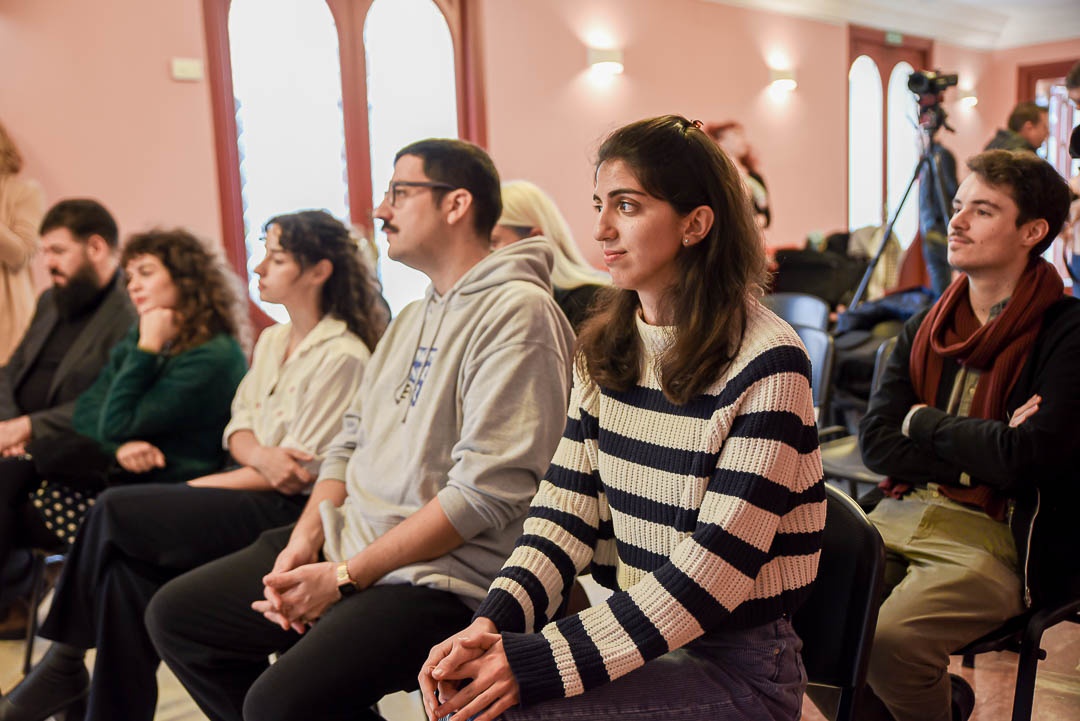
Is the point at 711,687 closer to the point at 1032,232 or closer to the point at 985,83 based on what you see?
the point at 1032,232

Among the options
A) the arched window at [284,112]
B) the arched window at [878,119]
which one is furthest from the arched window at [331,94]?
the arched window at [878,119]

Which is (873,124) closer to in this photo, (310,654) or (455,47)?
(455,47)

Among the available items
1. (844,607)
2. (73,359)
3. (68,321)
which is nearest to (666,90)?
(68,321)

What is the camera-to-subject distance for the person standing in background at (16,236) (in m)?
3.47

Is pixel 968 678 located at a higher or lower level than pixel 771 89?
lower

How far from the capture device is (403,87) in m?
4.93

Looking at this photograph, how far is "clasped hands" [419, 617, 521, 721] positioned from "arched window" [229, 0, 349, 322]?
336 cm

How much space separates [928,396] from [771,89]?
580 centimetres

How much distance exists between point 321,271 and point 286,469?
488mm

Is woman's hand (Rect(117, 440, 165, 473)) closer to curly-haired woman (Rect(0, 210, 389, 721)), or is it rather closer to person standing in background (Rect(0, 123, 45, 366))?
curly-haired woman (Rect(0, 210, 389, 721))

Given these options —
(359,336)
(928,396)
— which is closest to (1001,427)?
(928,396)

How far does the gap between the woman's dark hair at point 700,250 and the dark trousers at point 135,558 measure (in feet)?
3.88

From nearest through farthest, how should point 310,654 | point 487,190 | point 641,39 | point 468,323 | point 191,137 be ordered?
point 310,654, point 468,323, point 487,190, point 191,137, point 641,39

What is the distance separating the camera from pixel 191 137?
13.3ft
